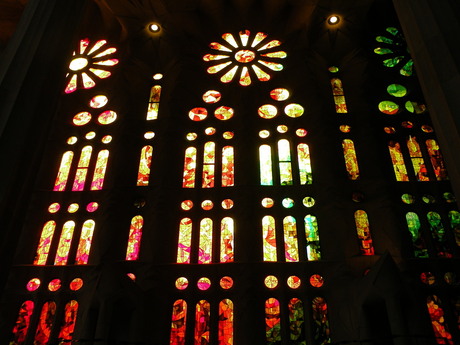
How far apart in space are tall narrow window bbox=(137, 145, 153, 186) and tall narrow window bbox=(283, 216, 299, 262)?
4.27 meters

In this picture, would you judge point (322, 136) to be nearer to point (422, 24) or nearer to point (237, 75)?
point (237, 75)

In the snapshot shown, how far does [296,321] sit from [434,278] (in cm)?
355

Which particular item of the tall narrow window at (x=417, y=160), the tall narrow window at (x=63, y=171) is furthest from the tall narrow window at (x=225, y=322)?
the tall narrow window at (x=417, y=160)

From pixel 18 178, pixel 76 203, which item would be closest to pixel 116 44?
pixel 76 203

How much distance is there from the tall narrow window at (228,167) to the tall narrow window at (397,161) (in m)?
4.71

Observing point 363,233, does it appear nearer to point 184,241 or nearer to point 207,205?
point 207,205

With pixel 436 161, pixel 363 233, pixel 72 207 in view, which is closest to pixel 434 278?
pixel 363 233

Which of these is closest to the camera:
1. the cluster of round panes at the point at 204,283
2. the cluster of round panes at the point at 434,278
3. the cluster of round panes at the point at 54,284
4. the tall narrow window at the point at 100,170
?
the cluster of round panes at the point at 434,278

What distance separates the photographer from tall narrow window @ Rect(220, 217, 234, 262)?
11.1 meters

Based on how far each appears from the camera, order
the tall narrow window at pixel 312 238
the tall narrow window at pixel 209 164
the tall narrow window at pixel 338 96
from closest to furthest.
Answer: the tall narrow window at pixel 312 238 → the tall narrow window at pixel 209 164 → the tall narrow window at pixel 338 96

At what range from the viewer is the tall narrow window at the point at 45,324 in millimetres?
10047

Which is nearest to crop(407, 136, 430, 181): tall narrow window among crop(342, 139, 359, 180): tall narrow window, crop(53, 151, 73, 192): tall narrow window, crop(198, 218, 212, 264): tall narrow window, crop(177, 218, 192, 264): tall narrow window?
crop(342, 139, 359, 180): tall narrow window

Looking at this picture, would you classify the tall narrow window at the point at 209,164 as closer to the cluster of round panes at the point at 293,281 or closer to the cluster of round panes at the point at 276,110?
the cluster of round panes at the point at 276,110

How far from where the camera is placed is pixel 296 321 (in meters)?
10.1
